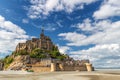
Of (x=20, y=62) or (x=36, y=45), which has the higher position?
(x=36, y=45)

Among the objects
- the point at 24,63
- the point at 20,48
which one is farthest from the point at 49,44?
the point at 24,63

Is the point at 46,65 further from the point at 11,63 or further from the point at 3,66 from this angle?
the point at 3,66

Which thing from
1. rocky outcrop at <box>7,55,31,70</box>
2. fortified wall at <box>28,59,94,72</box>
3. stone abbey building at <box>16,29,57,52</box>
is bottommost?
fortified wall at <box>28,59,94,72</box>

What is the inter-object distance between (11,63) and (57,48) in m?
36.1

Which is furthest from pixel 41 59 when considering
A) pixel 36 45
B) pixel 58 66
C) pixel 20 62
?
pixel 36 45

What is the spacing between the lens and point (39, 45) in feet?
458

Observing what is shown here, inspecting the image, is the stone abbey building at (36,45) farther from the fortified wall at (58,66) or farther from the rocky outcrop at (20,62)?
the fortified wall at (58,66)

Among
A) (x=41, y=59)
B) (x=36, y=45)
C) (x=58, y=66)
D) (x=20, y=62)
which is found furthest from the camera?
(x=36, y=45)

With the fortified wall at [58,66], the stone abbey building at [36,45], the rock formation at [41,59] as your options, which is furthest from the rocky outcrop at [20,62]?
the stone abbey building at [36,45]

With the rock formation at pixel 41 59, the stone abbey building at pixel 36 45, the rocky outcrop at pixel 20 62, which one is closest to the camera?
the rock formation at pixel 41 59

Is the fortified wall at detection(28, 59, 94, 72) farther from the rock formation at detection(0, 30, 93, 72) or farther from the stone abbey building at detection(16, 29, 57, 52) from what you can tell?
the stone abbey building at detection(16, 29, 57, 52)

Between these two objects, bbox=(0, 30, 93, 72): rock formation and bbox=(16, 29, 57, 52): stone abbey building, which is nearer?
bbox=(0, 30, 93, 72): rock formation

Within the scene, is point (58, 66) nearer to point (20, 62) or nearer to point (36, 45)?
point (20, 62)

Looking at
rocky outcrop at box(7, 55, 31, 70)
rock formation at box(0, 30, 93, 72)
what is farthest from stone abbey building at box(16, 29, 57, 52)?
rocky outcrop at box(7, 55, 31, 70)
